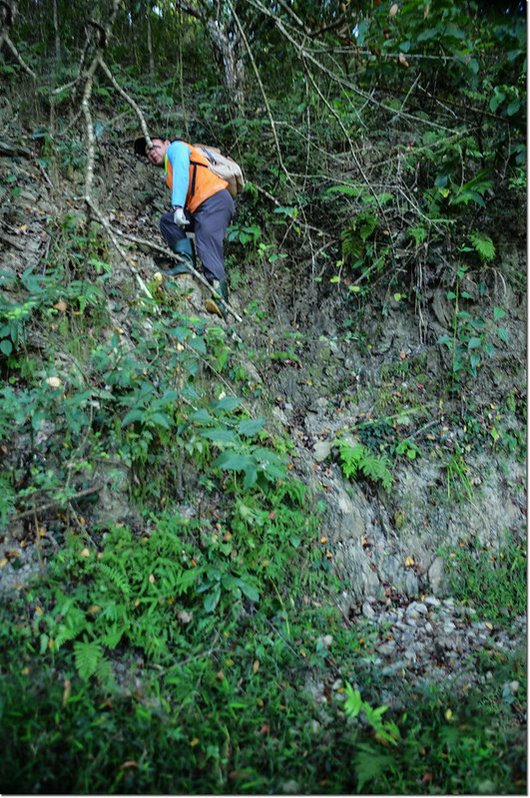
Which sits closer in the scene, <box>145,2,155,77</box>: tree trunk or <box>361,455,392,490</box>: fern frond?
<box>361,455,392,490</box>: fern frond

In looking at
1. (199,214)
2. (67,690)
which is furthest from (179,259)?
(67,690)

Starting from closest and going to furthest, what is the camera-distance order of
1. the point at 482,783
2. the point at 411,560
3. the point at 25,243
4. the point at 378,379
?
the point at 482,783, the point at 411,560, the point at 25,243, the point at 378,379

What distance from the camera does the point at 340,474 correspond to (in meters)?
5.25

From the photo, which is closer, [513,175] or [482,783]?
[482,783]

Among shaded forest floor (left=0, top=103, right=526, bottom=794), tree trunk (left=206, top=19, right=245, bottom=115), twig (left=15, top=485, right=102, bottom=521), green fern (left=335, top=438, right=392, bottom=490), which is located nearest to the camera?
shaded forest floor (left=0, top=103, right=526, bottom=794)

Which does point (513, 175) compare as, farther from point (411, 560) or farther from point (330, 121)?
point (411, 560)

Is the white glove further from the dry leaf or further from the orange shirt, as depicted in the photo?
the dry leaf

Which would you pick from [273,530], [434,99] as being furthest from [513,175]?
[273,530]

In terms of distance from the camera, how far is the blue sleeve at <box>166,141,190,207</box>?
19.5 ft

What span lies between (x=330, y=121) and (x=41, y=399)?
5.97 metres

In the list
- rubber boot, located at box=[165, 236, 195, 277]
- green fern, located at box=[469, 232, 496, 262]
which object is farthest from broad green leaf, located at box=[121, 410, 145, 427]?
green fern, located at box=[469, 232, 496, 262]

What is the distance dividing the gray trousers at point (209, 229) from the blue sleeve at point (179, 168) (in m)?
0.32

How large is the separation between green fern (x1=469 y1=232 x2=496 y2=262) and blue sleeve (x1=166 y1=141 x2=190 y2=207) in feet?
12.2

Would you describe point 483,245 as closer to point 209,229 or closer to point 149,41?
point 209,229
